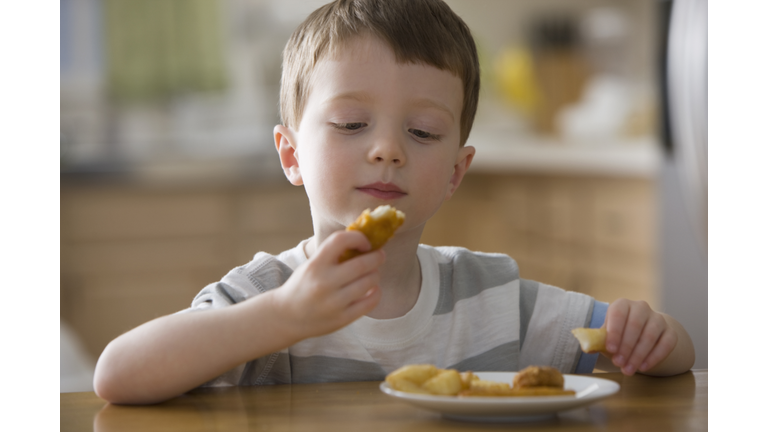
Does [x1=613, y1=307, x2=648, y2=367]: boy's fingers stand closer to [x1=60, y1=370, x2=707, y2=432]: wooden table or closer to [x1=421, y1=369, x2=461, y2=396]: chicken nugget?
[x1=60, y1=370, x2=707, y2=432]: wooden table

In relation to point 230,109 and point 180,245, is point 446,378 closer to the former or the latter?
point 180,245

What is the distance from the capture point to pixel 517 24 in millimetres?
3750

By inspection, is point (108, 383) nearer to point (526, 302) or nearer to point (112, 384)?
point (112, 384)

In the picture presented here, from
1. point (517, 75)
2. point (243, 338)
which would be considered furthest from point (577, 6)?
point (243, 338)

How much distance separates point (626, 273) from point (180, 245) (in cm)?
164

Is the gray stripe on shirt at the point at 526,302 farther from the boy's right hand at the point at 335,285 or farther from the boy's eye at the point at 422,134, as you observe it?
the boy's right hand at the point at 335,285

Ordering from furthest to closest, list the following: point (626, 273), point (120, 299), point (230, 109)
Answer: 1. point (230, 109)
2. point (120, 299)
3. point (626, 273)

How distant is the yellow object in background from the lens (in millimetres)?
3432

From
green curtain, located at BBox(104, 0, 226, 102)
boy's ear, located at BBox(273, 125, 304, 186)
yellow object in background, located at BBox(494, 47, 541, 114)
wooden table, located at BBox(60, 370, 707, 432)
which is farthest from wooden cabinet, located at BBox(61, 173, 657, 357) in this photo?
wooden table, located at BBox(60, 370, 707, 432)

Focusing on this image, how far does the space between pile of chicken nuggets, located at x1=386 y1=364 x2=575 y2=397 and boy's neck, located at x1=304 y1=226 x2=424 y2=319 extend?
1.12 feet

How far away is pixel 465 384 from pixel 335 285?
5.0 inches

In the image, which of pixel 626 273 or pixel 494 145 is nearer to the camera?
pixel 626 273

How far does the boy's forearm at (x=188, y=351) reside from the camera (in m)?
0.66

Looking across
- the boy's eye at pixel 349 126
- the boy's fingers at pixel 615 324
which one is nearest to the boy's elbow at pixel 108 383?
the boy's eye at pixel 349 126
